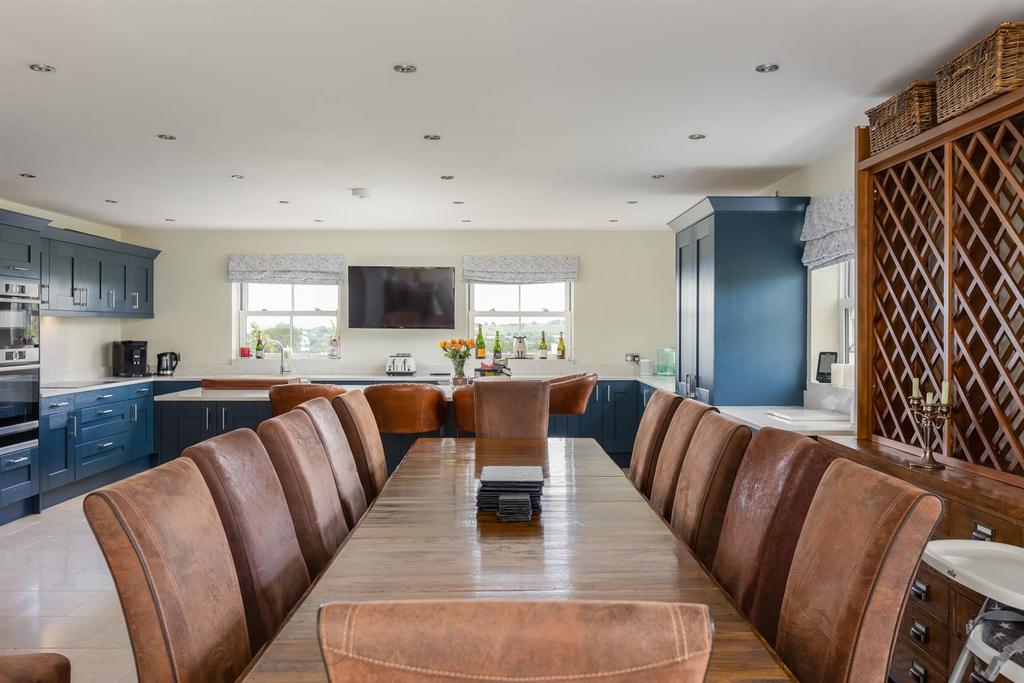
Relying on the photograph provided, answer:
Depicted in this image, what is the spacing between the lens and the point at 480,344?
6.84m

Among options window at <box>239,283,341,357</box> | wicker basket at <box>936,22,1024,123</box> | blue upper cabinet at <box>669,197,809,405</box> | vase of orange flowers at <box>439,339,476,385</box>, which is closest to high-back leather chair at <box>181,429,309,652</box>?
wicker basket at <box>936,22,1024,123</box>

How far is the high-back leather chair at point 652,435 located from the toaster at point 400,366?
15.8 ft

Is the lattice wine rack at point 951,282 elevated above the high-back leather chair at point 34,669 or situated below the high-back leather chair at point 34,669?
above

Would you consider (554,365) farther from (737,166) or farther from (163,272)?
(163,272)

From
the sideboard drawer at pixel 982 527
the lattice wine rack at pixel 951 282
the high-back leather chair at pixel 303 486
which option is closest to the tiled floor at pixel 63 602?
the high-back leather chair at pixel 303 486

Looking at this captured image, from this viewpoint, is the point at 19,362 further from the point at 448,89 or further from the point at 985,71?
the point at 985,71

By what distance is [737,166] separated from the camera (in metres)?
4.70

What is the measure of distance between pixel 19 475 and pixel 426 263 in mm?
4173

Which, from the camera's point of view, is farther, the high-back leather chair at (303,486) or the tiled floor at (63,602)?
the tiled floor at (63,602)

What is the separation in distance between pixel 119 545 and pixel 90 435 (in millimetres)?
5552

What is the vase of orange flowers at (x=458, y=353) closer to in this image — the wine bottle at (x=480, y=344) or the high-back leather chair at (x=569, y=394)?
the high-back leather chair at (x=569, y=394)

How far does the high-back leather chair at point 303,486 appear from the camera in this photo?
6.42ft

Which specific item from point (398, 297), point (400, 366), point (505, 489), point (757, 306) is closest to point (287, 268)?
point (398, 297)

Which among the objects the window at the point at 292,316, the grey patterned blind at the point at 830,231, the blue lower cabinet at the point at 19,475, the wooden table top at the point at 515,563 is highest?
the grey patterned blind at the point at 830,231
